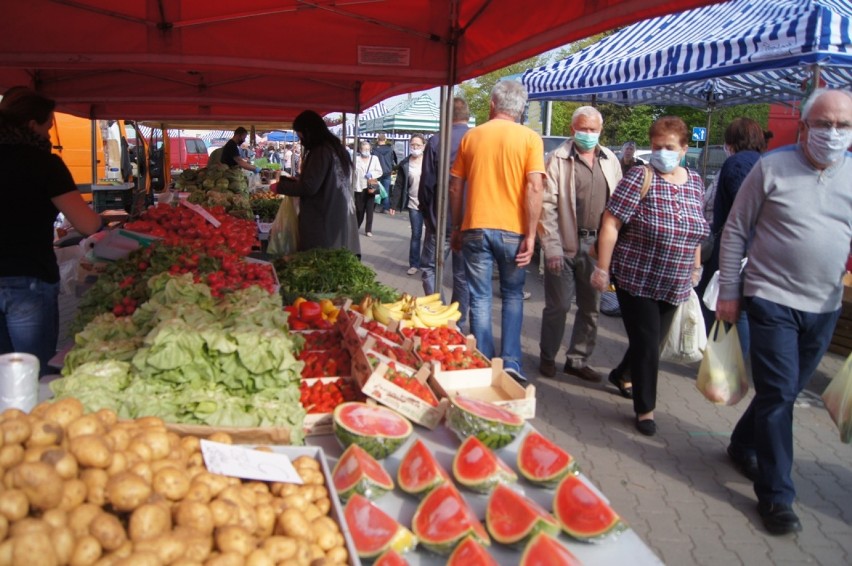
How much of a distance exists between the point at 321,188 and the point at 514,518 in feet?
14.8

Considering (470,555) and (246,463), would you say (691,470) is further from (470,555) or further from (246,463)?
(246,463)

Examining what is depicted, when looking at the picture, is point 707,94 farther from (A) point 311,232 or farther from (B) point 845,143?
(B) point 845,143

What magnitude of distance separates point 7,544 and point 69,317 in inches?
285

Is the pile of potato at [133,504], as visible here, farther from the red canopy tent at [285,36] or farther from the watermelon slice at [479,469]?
the red canopy tent at [285,36]

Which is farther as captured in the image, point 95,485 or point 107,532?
point 95,485

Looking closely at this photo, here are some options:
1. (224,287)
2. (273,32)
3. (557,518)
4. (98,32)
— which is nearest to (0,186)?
(224,287)

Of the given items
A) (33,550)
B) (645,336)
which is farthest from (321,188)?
(33,550)

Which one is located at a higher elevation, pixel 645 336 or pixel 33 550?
pixel 33 550

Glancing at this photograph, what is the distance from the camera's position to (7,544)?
57.4 inches

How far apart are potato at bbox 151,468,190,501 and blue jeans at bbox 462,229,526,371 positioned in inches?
131

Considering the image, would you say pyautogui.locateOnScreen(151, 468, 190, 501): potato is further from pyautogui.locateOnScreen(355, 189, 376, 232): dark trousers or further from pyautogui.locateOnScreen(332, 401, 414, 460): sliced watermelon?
pyautogui.locateOnScreen(355, 189, 376, 232): dark trousers

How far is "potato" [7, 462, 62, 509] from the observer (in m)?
1.60

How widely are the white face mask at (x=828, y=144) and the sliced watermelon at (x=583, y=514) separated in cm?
204

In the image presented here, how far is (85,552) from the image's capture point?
1.54 m
